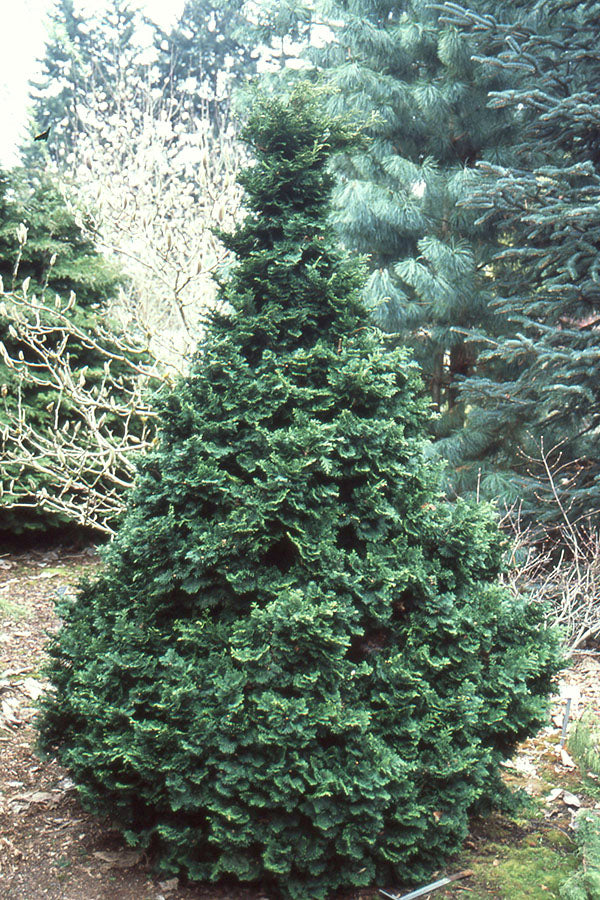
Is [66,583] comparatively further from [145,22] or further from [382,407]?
[145,22]

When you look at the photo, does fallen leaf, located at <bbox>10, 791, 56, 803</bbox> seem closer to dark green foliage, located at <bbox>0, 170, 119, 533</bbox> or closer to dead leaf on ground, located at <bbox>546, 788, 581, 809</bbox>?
dead leaf on ground, located at <bbox>546, 788, 581, 809</bbox>

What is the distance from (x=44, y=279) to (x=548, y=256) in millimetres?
4428

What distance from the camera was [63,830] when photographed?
108 inches

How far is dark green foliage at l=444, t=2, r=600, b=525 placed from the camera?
5918 millimetres

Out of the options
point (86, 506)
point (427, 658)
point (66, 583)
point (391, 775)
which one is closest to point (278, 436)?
point (427, 658)

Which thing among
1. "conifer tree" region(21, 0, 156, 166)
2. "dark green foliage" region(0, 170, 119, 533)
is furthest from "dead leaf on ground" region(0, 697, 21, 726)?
"conifer tree" region(21, 0, 156, 166)

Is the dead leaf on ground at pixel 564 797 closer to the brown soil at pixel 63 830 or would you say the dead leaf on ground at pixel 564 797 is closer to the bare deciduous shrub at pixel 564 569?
the brown soil at pixel 63 830

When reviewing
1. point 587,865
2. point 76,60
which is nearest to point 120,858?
point 587,865

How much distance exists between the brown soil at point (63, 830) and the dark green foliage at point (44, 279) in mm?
2572

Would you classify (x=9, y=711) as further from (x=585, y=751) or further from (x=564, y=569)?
(x=564, y=569)

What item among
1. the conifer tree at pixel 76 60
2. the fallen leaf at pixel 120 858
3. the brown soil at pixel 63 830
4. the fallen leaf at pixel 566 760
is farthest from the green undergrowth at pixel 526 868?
the conifer tree at pixel 76 60

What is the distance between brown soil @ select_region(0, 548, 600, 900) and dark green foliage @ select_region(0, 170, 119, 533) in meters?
2.57

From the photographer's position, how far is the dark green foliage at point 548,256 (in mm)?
5918

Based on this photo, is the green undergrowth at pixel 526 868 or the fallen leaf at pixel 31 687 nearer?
the green undergrowth at pixel 526 868
